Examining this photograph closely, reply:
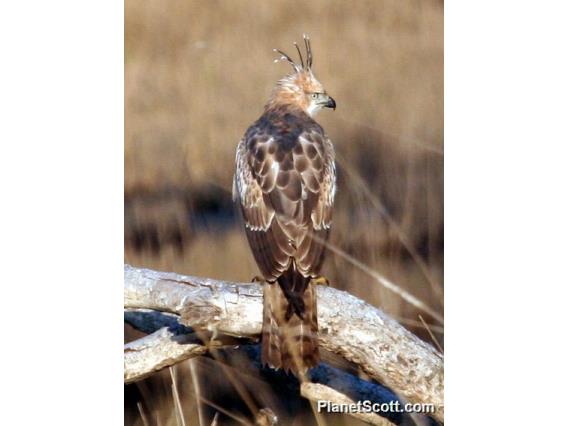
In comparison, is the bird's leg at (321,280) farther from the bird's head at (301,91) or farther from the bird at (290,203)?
the bird's head at (301,91)

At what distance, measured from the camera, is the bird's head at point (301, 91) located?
5.66m

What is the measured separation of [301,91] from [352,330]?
1324 millimetres

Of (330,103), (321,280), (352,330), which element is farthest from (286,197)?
(352,330)

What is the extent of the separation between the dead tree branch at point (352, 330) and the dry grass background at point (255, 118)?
216 mm

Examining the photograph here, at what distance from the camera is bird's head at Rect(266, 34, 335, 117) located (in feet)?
18.6

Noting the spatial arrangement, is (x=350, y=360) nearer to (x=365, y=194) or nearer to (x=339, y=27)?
(x=365, y=194)

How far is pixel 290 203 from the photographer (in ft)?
17.5

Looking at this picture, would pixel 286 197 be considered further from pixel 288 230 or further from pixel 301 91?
pixel 301 91

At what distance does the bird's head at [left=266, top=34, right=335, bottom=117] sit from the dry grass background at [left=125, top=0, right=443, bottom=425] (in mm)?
44

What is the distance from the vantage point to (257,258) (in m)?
5.39

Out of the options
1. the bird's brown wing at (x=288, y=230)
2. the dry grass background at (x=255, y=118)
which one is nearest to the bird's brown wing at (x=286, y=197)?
the bird's brown wing at (x=288, y=230)

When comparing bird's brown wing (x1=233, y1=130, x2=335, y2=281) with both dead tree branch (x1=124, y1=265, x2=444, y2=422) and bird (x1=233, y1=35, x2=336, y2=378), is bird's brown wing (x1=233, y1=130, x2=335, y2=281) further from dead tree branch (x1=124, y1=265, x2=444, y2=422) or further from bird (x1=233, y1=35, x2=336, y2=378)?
dead tree branch (x1=124, y1=265, x2=444, y2=422)

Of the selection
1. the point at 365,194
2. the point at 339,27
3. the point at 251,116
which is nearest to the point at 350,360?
the point at 365,194

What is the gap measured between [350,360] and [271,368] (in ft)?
1.36
